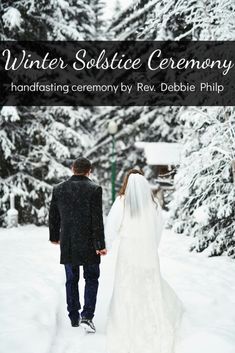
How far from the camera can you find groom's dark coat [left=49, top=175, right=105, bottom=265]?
5.57 m

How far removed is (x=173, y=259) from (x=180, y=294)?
313 cm

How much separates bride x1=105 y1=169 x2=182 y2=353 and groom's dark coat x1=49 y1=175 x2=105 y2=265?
217 mm

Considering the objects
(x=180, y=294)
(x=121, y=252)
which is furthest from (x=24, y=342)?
(x=180, y=294)

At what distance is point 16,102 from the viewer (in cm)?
1748

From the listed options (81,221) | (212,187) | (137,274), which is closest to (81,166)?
(81,221)

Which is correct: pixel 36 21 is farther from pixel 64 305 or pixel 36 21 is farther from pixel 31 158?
pixel 64 305

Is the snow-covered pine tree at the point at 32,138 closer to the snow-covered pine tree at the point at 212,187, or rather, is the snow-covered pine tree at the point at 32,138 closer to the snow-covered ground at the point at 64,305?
the snow-covered ground at the point at 64,305

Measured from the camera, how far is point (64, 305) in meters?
7.05

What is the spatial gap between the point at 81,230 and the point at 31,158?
12961 millimetres

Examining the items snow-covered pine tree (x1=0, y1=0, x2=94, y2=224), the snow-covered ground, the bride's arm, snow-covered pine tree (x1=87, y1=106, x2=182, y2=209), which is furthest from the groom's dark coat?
snow-covered pine tree (x1=87, y1=106, x2=182, y2=209)

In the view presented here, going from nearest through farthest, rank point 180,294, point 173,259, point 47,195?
point 180,294
point 173,259
point 47,195

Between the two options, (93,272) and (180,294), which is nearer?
(93,272)

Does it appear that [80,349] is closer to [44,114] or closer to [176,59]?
[176,59]

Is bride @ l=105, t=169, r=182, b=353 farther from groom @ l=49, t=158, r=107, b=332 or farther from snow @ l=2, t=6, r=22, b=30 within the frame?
snow @ l=2, t=6, r=22, b=30
